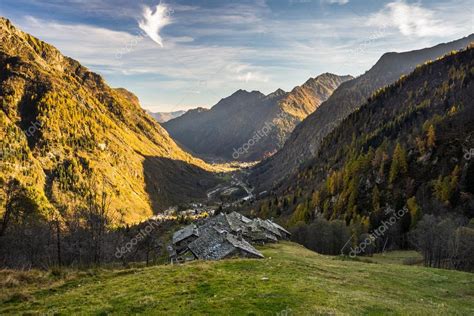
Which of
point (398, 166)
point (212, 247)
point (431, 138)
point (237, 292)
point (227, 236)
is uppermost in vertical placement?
point (431, 138)

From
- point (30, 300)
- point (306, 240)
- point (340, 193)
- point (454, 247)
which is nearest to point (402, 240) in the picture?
point (306, 240)

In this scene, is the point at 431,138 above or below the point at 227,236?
above

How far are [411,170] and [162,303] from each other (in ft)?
470

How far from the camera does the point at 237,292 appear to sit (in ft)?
88.4

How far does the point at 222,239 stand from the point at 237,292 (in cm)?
3196

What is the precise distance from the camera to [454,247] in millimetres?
65312

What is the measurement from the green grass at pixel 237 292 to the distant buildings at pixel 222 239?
13397 mm

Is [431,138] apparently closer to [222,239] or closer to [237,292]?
[222,239]

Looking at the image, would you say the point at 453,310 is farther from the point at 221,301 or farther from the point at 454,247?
the point at 454,247

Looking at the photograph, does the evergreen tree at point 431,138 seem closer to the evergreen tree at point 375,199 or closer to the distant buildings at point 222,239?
the evergreen tree at point 375,199

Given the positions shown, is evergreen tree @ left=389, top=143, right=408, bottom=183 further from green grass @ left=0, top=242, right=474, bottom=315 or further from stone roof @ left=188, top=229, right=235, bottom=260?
green grass @ left=0, top=242, right=474, bottom=315

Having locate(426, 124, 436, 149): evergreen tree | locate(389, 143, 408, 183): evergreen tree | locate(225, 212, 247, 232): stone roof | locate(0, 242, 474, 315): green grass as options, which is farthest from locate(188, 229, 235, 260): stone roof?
locate(426, 124, 436, 149): evergreen tree

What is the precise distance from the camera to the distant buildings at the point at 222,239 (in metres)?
55.2

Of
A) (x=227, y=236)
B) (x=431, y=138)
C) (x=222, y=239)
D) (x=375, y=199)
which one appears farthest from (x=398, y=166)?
(x=222, y=239)
